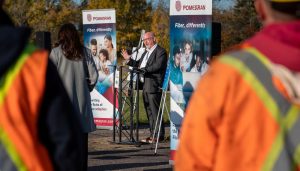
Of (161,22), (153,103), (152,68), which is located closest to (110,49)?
(153,103)

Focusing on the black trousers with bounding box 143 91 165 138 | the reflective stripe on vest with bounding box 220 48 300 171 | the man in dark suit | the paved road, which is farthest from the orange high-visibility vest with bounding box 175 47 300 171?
the black trousers with bounding box 143 91 165 138

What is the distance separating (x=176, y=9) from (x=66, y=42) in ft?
7.53

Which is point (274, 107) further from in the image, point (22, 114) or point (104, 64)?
point (104, 64)

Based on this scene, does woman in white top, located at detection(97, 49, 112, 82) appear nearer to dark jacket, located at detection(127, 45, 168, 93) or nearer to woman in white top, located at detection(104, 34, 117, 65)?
woman in white top, located at detection(104, 34, 117, 65)

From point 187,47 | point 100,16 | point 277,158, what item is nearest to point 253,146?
point 277,158

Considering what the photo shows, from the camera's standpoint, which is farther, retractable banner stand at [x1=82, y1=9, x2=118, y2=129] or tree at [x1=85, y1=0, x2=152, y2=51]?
tree at [x1=85, y1=0, x2=152, y2=51]

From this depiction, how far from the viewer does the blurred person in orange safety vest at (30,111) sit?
119 inches

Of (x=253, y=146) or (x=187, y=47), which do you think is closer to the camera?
(x=253, y=146)

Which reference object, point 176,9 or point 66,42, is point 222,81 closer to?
point 66,42

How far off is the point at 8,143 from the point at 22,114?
13cm

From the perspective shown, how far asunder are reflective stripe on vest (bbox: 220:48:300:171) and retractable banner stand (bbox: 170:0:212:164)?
23.6 feet

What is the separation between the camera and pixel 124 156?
12516 millimetres

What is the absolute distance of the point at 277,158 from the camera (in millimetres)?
3000

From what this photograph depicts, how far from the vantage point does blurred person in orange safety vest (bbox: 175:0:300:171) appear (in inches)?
117
